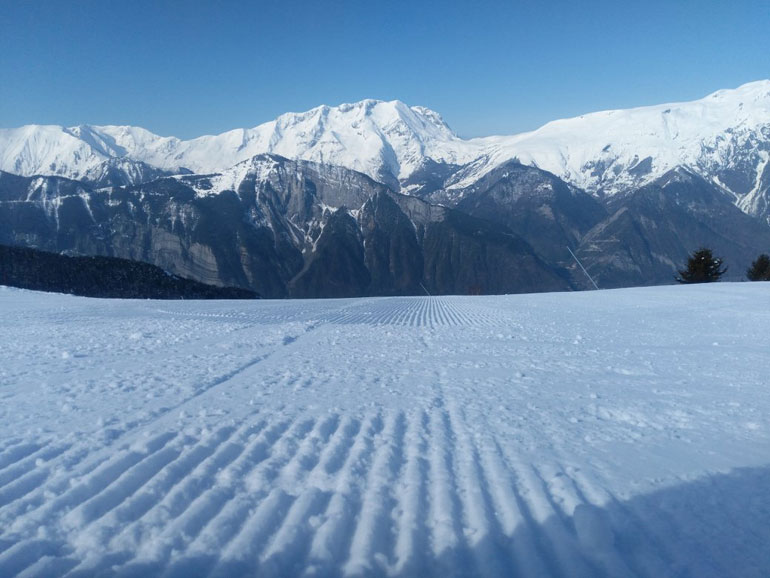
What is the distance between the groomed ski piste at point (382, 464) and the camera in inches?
141

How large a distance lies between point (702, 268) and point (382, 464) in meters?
58.9

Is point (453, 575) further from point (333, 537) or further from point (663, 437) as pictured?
point (663, 437)

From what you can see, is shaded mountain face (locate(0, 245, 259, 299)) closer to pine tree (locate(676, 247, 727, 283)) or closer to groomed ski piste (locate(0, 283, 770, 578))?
pine tree (locate(676, 247, 727, 283))

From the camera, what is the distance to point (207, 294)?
234 ft

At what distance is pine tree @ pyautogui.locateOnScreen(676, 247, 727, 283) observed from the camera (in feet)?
173

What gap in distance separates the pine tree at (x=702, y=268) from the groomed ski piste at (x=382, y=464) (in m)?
49.7

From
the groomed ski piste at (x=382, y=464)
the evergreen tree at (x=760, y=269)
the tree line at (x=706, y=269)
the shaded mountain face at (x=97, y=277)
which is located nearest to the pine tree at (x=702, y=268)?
the tree line at (x=706, y=269)

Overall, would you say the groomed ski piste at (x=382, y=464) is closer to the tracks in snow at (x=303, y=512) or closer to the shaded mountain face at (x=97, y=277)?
the tracks in snow at (x=303, y=512)

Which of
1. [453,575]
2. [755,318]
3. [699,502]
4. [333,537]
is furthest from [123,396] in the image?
[755,318]

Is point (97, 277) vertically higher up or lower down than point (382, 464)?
higher up

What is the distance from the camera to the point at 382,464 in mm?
5027

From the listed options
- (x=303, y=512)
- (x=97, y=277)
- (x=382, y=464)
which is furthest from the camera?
(x=97, y=277)

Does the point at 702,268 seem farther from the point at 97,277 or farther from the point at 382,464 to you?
the point at 97,277

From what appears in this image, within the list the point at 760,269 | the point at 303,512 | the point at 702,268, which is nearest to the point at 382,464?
the point at 303,512
